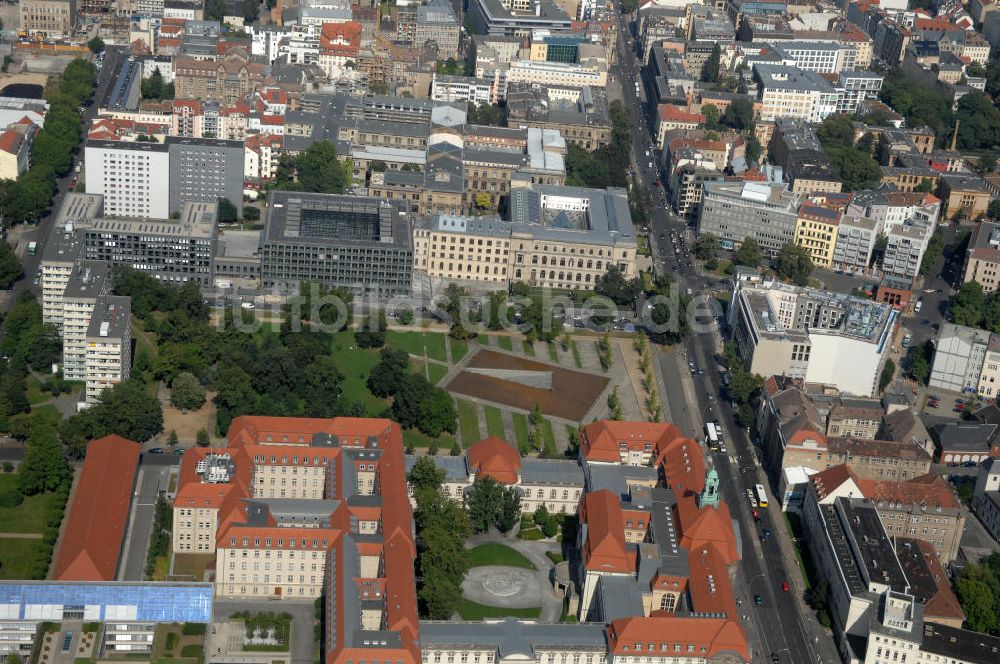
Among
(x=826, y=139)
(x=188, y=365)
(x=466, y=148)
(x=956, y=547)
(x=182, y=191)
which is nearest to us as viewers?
(x=956, y=547)

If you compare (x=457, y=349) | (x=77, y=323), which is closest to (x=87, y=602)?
(x=77, y=323)

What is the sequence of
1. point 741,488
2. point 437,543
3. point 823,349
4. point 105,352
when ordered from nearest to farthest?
point 437,543, point 741,488, point 105,352, point 823,349

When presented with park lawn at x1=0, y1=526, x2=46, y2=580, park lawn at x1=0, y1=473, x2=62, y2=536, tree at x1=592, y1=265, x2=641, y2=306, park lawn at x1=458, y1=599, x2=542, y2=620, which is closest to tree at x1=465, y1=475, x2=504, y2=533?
park lawn at x1=458, y1=599, x2=542, y2=620

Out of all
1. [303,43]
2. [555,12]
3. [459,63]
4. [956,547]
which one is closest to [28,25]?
[303,43]

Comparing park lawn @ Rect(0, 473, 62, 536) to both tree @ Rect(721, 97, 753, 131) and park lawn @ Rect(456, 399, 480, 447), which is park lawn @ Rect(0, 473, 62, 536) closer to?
park lawn @ Rect(456, 399, 480, 447)

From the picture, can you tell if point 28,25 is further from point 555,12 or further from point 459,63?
point 555,12

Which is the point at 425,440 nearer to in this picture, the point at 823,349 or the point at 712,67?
the point at 823,349
